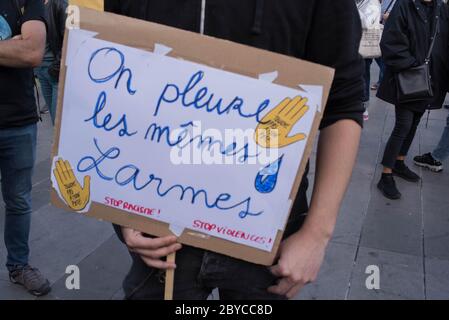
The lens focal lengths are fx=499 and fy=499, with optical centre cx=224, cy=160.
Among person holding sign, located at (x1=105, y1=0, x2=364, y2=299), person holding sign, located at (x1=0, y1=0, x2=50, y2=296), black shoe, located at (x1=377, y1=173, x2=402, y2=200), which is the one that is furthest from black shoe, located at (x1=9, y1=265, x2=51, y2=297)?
black shoe, located at (x1=377, y1=173, x2=402, y2=200)

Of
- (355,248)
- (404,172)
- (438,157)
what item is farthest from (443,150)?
(355,248)

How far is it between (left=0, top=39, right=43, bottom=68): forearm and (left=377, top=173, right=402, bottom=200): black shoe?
3.18 meters

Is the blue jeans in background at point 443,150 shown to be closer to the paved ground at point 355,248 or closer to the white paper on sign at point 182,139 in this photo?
the paved ground at point 355,248

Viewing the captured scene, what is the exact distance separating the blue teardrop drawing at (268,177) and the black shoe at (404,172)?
4.00 metres

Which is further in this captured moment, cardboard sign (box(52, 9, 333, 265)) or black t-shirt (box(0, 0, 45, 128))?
black t-shirt (box(0, 0, 45, 128))

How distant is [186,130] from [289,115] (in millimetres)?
255

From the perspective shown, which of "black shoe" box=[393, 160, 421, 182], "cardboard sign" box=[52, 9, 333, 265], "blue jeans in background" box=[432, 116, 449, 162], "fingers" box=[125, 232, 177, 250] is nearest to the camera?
"cardboard sign" box=[52, 9, 333, 265]

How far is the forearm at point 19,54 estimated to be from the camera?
246 centimetres

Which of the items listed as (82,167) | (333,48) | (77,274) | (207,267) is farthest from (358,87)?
(77,274)

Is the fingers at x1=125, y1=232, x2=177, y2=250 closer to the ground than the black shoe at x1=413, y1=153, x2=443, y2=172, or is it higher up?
higher up

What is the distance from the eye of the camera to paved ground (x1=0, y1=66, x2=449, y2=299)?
10.1ft

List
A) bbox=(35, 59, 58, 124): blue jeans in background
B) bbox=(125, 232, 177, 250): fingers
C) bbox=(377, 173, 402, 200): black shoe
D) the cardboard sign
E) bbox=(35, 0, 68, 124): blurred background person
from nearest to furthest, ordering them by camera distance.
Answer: the cardboard sign
bbox=(125, 232, 177, 250): fingers
bbox=(377, 173, 402, 200): black shoe
bbox=(35, 0, 68, 124): blurred background person
bbox=(35, 59, 58, 124): blue jeans in background

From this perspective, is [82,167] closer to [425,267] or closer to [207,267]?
[207,267]

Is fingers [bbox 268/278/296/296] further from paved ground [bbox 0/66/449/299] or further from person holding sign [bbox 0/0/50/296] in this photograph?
person holding sign [bbox 0/0/50/296]
